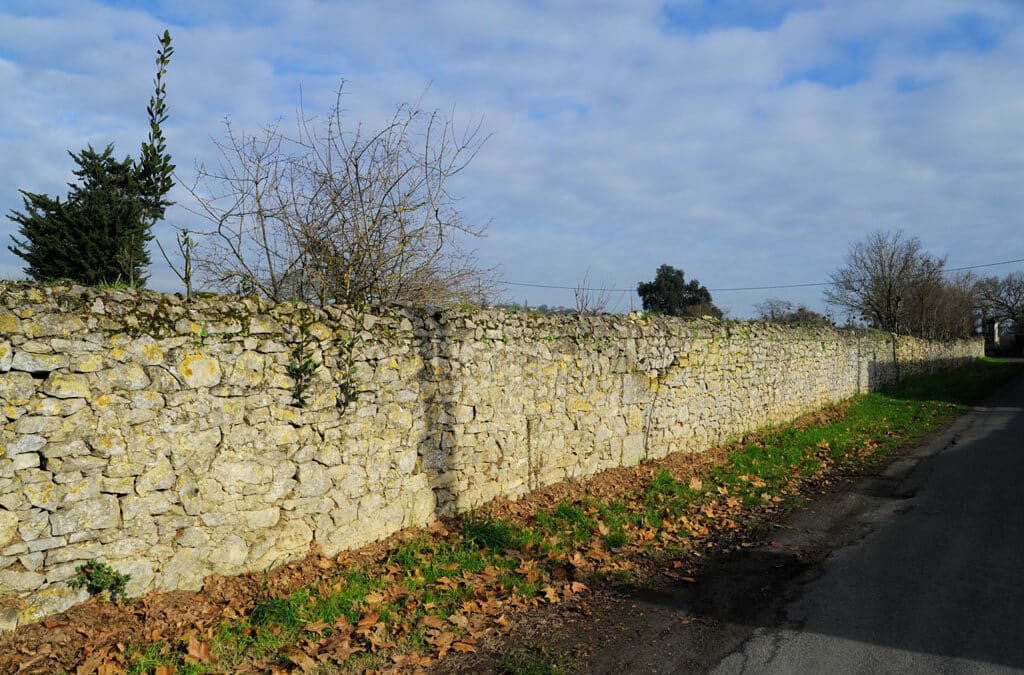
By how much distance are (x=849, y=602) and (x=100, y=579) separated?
5.93 meters

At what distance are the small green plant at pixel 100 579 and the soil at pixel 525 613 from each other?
0.08m

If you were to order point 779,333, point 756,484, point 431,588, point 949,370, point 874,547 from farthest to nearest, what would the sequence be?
1. point 949,370
2. point 779,333
3. point 756,484
4. point 874,547
5. point 431,588

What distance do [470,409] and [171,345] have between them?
3.52m

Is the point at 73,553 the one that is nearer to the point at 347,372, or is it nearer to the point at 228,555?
the point at 228,555

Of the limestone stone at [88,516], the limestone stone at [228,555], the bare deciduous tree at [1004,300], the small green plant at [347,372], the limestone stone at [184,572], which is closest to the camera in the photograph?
the limestone stone at [88,516]

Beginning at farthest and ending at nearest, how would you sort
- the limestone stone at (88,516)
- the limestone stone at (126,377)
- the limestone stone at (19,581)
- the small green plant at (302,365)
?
the small green plant at (302,365) < the limestone stone at (126,377) < the limestone stone at (88,516) < the limestone stone at (19,581)

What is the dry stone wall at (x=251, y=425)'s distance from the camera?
4.68m

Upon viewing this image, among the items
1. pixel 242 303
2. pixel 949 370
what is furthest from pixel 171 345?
pixel 949 370

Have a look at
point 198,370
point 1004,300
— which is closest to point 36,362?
point 198,370

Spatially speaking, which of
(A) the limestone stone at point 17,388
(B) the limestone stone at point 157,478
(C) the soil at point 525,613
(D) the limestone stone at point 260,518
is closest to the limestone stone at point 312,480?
(D) the limestone stone at point 260,518

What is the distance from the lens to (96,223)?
13.1 metres

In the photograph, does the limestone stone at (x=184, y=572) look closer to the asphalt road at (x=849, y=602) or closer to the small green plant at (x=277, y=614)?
the small green plant at (x=277, y=614)

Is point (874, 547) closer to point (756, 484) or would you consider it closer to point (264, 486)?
point (756, 484)

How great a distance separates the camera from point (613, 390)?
404 inches
